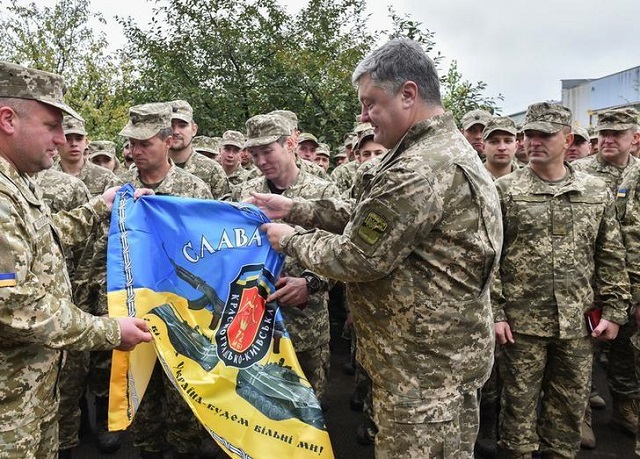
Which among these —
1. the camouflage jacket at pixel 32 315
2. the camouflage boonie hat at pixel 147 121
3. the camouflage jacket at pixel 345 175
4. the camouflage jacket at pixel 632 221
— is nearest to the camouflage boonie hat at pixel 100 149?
the camouflage jacket at pixel 345 175

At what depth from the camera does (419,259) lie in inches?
87.9

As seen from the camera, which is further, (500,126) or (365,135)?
(365,135)

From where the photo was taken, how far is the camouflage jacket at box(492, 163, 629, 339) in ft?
11.5

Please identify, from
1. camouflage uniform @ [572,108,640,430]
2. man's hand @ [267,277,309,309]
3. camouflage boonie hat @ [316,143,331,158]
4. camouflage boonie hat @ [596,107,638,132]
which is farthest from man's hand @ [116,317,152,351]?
camouflage boonie hat @ [316,143,331,158]

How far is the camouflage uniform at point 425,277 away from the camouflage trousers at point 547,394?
1337 mm

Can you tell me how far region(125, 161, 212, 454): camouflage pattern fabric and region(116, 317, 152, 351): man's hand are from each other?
117 centimetres

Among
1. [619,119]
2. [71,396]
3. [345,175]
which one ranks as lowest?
[71,396]

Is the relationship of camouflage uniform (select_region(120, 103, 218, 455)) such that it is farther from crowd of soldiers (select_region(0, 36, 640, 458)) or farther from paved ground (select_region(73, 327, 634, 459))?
paved ground (select_region(73, 327, 634, 459))

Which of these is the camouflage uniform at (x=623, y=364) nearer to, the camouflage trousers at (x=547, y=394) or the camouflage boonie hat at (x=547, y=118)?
the camouflage boonie hat at (x=547, y=118)

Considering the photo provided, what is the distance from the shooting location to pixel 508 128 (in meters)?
4.99

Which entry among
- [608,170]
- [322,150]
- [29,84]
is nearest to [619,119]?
[608,170]

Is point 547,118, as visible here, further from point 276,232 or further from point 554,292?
point 276,232

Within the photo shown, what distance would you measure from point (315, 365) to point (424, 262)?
1.76 m

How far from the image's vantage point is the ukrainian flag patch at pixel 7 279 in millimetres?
1962
